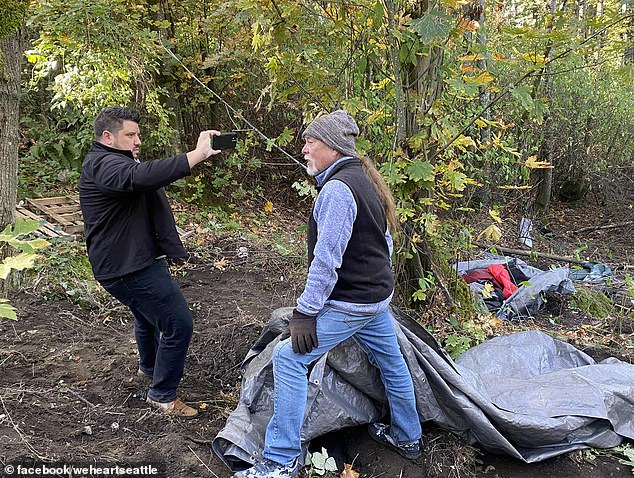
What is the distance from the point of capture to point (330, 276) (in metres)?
2.49

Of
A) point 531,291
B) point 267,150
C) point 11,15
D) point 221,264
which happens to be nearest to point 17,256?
point 11,15

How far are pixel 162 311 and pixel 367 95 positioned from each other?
107 inches

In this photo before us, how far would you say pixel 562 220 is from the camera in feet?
35.5

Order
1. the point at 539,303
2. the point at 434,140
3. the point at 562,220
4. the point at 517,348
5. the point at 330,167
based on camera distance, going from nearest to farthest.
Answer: the point at 330,167 → the point at 517,348 → the point at 434,140 → the point at 539,303 → the point at 562,220

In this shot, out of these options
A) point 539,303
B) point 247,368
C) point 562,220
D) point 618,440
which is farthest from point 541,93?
point 247,368

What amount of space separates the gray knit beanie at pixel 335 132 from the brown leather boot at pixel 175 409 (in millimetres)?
1761

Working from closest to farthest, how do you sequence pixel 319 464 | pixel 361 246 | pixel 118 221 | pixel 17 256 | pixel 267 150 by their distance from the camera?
pixel 17 256 < pixel 361 246 < pixel 319 464 < pixel 118 221 < pixel 267 150

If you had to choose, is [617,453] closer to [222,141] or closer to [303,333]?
[303,333]

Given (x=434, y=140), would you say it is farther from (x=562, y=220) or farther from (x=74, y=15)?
(x=562, y=220)

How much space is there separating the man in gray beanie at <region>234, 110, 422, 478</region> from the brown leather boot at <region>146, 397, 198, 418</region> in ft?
2.27

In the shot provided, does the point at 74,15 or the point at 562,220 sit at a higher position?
the point at 74,15

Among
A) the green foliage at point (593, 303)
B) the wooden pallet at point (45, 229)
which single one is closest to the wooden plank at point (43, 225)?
the wooden pallet at point (45, 229)

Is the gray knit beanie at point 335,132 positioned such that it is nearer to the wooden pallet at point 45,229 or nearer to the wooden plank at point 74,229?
the wooden pallet at point 45,229

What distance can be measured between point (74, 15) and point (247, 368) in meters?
4.87
